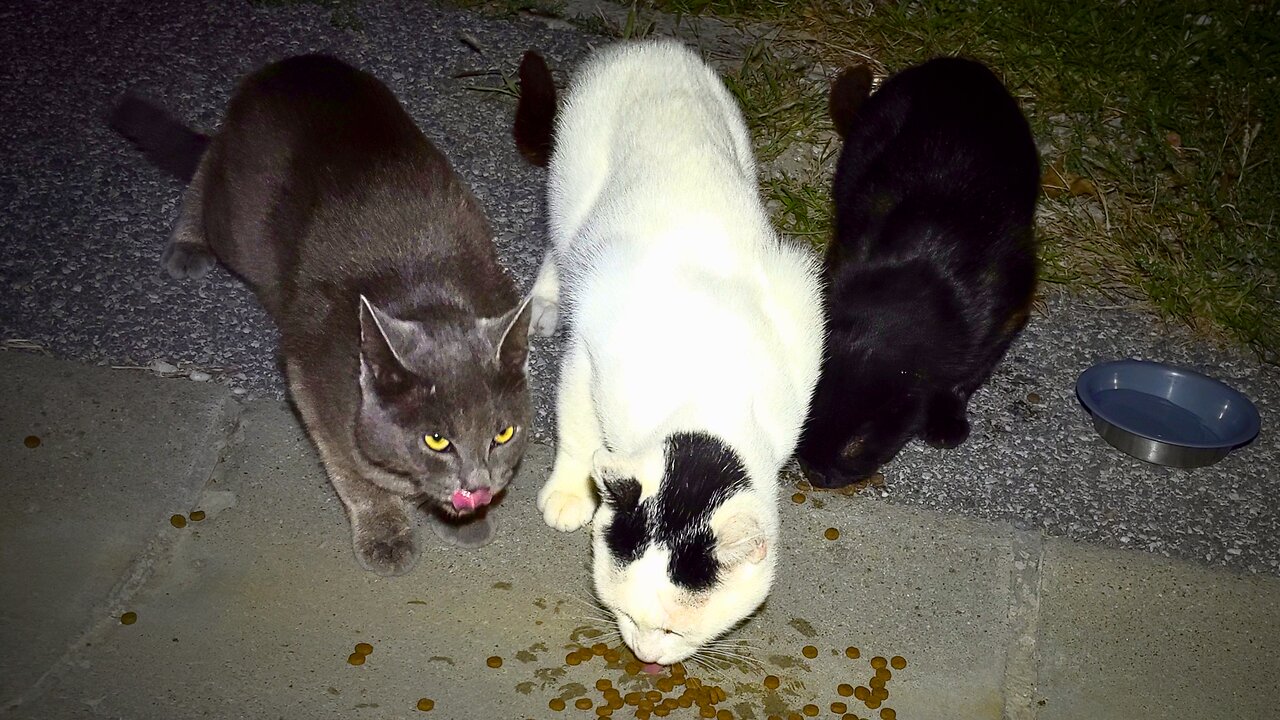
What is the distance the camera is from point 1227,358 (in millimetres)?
4773

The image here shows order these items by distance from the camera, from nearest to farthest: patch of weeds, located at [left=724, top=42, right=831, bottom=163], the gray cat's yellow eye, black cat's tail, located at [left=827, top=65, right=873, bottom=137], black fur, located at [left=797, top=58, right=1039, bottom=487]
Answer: the gray cat's yellow eye
black fur, located at [left=797, top=58, right=1039, bottom=487]
black cat's tail, located at [left=827, top=65, right=873, bottom=137]
patch of weeds, located at [left=724, top=42, right=831, bottom=163]

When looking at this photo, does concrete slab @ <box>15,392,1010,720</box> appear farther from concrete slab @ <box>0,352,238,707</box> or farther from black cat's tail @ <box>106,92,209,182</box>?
black cat's tail @ <box>106,92,209,182</box>

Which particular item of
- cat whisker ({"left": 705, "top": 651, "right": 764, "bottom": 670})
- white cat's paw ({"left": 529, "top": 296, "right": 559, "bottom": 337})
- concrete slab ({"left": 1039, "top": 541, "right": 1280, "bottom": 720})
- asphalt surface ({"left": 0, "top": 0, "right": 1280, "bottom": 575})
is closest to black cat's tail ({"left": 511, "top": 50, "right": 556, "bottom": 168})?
asphalt surface ({"left": 0, "top": 0, "right": 1280, "bottom": 575})

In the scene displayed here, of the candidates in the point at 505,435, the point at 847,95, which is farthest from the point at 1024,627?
the point at 847,95

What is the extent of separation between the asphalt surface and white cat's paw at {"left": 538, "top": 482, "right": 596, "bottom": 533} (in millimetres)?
394

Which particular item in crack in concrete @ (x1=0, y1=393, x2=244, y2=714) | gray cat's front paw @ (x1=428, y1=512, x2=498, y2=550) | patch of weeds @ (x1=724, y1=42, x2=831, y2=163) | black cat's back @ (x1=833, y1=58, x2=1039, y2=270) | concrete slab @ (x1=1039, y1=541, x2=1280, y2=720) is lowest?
concrete slab @ (x1=1039, y1=541, x2=1280, y2=720)

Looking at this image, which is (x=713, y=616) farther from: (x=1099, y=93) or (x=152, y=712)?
(x=1099, y=93)

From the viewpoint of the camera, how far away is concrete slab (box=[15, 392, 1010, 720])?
3.05 meters

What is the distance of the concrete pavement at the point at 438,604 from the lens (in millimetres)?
3078

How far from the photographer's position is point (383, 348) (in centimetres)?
292

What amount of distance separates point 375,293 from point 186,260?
1.33 meters

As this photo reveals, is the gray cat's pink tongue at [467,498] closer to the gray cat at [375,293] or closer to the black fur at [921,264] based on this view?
the gray cat at [375,293]

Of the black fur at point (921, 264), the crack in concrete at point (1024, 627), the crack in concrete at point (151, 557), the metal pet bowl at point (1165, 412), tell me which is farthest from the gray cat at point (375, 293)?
the metal pet bowl at point (1165, 412)

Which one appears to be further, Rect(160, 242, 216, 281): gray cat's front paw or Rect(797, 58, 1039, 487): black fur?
Rect(160, 242, 216, 281): gray cat's front paw
